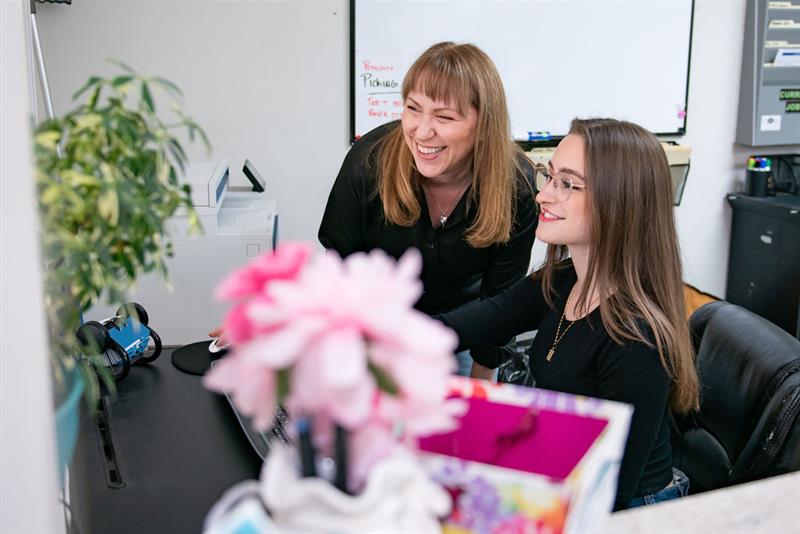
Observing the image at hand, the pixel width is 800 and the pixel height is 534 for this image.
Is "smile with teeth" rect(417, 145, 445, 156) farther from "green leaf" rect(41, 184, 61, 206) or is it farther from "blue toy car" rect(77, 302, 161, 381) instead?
"green leaf" rect(41, 184, 61, 206)

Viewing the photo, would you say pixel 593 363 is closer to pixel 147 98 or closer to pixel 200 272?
pixel 147 98

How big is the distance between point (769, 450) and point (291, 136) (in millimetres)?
2139

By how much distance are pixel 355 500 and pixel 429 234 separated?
4.11 ft

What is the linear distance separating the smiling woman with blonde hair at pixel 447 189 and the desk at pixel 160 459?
56cm

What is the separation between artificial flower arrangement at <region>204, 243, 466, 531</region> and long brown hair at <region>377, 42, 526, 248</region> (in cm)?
111

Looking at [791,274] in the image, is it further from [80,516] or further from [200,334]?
[80,516]

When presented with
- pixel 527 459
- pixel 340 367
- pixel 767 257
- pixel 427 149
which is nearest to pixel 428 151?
pixel 427 149

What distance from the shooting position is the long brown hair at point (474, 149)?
5.19 ft

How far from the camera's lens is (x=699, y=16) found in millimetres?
3477

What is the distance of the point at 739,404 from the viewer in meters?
1.40

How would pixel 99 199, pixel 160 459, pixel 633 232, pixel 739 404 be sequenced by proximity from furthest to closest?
pixel 739 404
pixel 633 232
pixel 160 459
pixel 99 199

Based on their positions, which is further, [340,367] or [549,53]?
[549,53]

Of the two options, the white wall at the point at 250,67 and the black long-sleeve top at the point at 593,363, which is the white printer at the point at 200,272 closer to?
the black long-sleeve top at the point at 593,363

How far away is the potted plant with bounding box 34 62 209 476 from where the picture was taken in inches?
22.3
